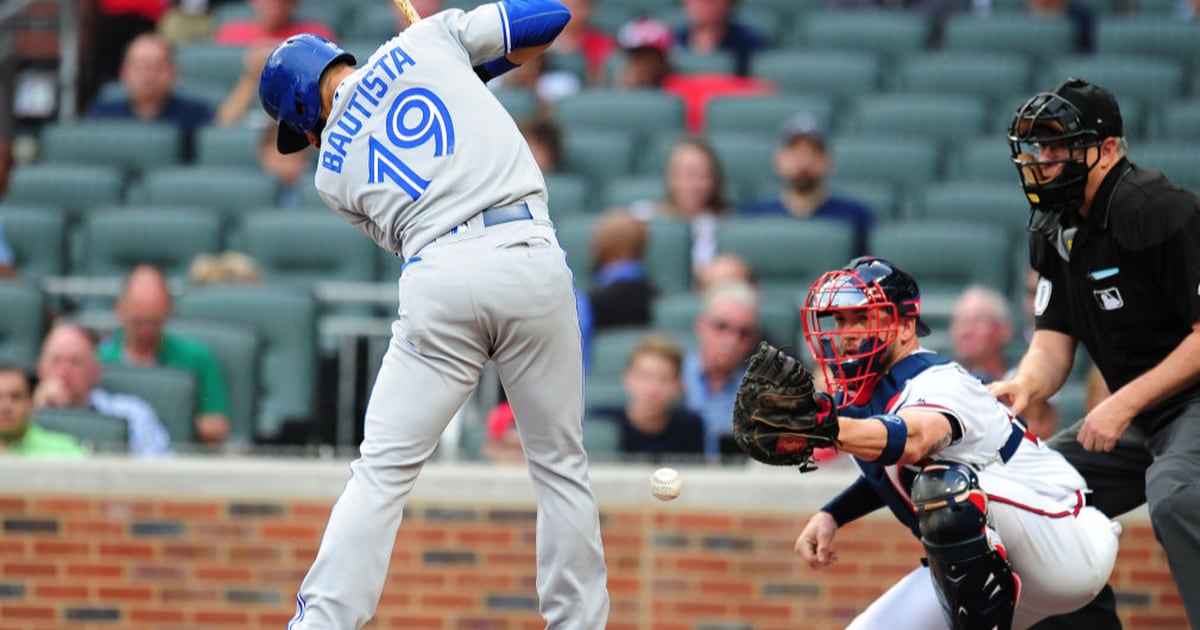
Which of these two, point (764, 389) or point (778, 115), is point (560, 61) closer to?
point (778, 115)

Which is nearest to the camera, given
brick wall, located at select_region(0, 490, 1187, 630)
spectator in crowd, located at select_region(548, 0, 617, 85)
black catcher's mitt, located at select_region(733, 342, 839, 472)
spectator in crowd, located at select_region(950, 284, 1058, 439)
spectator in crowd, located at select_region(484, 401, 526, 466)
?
black catcher's mitt, located at select_region(733, 342, 839, 472)

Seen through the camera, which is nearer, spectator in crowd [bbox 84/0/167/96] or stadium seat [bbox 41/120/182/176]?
stadium seat [bbox 41/120/182/176]

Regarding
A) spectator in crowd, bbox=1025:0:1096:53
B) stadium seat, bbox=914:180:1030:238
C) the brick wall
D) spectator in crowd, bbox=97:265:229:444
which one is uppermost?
spectator in crowd, bbox=1025:0:1096:53

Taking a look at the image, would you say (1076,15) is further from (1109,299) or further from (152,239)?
(1109,299)

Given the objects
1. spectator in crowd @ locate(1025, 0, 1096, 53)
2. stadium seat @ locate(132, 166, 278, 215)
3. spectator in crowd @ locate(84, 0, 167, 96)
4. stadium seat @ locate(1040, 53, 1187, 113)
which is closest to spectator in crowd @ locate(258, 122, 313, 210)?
stadium seat @ locate(132, 166, 278, 215)

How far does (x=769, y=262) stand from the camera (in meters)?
8.74

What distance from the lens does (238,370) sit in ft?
26.3

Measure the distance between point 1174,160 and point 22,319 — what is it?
596 cm

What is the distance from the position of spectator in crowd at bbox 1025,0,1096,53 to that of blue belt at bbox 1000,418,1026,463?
6.90 meters

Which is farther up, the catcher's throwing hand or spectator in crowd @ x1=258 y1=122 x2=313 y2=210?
spectator in crowd @ x1=258 y1=122 x2=313 y2=210

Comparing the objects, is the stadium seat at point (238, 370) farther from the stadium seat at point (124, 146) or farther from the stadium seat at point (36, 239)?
the stadium seat at point (124, 146)

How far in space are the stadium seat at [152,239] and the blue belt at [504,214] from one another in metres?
4.98

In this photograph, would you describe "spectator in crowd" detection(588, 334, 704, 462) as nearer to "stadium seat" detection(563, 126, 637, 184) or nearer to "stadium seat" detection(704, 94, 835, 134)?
"stadium seat" detection(563, 126, 637, 184)

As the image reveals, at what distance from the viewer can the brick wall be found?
6172 millimetres
